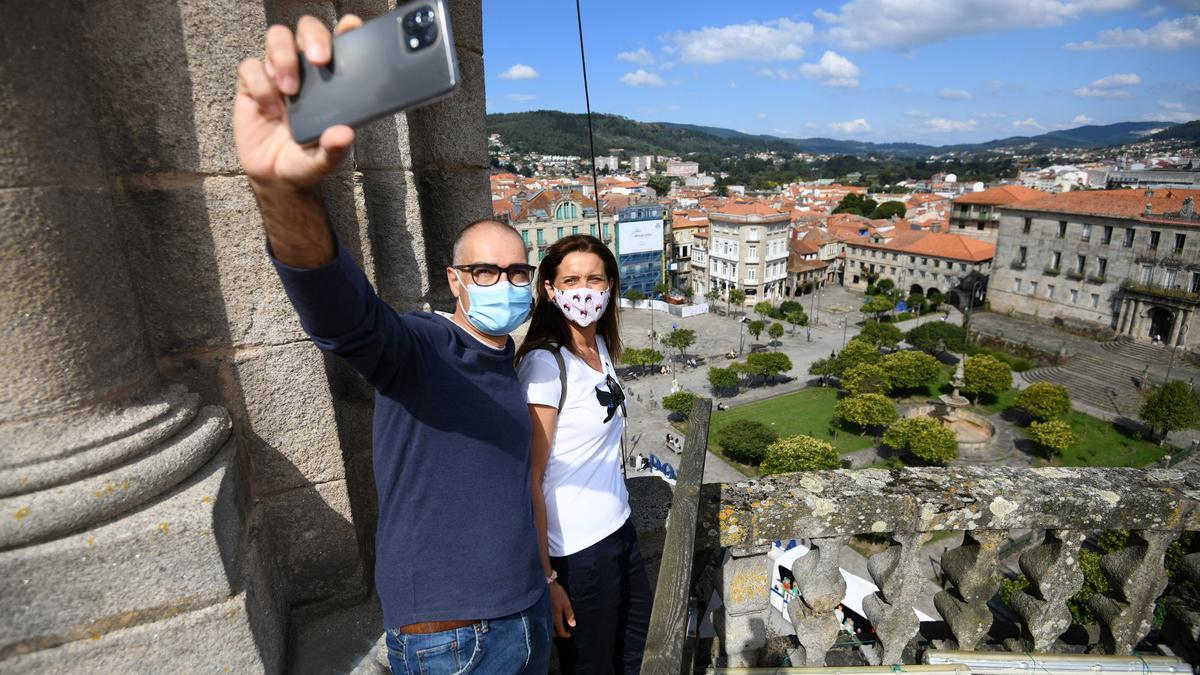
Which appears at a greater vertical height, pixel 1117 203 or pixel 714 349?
pixel 1117 203

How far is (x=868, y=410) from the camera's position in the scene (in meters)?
24.5

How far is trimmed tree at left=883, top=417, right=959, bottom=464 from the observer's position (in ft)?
68.3

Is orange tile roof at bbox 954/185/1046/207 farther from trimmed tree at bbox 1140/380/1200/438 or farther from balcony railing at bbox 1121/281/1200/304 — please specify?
trimmed tree at bbox 1140/380/1200/438

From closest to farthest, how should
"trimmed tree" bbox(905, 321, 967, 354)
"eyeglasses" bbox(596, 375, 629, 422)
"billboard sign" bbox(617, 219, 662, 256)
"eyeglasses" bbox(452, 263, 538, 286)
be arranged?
"eyeglasses" bbox(452, 263, 538, 286)
"eyeglasses" bbox(596, 375, 629, 422)
"trimmed tree" bbox(905, 321, 967, 354)
"billboard sign" bbox(617, 219, 662, 256)

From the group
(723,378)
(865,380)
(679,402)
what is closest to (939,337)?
(865,380)

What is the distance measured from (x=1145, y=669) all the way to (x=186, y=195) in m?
4.22

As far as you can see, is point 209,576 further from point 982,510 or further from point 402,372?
point 982,510

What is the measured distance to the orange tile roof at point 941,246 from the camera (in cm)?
4953

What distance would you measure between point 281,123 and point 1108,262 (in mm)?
51096

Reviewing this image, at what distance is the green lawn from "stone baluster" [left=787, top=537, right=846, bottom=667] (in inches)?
834

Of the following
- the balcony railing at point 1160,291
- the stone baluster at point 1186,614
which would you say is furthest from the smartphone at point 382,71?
the balcony railing at point 1160,291

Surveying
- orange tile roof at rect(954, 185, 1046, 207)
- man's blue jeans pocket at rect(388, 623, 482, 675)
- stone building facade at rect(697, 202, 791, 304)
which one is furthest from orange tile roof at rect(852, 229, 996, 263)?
man's blue jeans pocket at rect(388, 623, 482, 675)

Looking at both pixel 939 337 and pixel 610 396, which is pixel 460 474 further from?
pixel 939 337

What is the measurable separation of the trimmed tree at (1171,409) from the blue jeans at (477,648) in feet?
102
